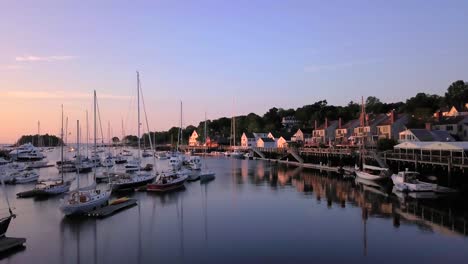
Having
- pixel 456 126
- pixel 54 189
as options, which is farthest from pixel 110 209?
pixel 456 126

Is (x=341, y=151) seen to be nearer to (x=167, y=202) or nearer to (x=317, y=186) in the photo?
(x=317, y=186)

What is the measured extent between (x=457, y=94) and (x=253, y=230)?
10883cm

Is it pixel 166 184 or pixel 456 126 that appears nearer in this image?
pixel 166 184

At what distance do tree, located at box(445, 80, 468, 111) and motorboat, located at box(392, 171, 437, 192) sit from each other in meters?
69.2

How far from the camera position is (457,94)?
390 feet

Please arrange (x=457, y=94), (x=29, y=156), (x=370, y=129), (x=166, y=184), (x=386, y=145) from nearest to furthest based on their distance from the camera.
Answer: (x=166, y=184) < (x=386, y=145) < (x=370, y=129) < (x=457, y=94) < (x=29, y=156)

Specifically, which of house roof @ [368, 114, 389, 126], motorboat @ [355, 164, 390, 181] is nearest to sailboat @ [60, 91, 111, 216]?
motorboat @ [355, 164, 390, 181]

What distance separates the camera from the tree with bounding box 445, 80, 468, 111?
373 ft

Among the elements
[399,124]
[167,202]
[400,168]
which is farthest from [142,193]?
[399,124]

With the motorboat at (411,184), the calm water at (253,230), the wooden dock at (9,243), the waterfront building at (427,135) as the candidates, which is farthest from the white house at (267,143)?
the wooden dock at (9,243)

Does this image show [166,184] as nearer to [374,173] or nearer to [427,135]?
[374,173]

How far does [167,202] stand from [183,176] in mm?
14022

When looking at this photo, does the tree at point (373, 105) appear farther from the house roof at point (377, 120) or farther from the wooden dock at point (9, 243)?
the wooden dock at point (9, 243)

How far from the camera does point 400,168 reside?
58875mm
